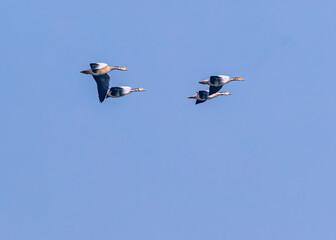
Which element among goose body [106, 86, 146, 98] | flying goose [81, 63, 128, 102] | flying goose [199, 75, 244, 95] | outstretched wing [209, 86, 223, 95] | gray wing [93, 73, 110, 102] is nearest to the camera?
flying goose [81, 63, 128, 102]

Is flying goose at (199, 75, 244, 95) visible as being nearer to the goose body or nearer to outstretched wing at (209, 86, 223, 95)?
outstretched wing at (209, 86, 223, 95)

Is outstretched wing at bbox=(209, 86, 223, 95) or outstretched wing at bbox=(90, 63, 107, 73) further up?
outstretched wing at bbox=(90, 63, 107, 73)

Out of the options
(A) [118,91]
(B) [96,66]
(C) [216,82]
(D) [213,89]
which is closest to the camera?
(B) [96,66]

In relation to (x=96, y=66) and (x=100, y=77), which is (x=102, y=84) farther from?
(x=96, y=66)

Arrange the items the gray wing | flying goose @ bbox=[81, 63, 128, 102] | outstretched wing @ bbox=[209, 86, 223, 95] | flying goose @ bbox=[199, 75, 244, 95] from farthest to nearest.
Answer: outstretched wing @ bbox=[209, 86, 223, 95] → flying goose @ bbox=[199, 75, 244, 95] → the gray wing → flying goose @ bbox=[81, 63, 128, 102]

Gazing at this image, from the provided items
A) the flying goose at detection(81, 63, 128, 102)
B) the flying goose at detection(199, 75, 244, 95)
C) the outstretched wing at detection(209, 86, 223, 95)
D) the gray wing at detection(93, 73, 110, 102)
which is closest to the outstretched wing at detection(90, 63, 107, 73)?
the flying goose at detection(81, 63, 128, 102)

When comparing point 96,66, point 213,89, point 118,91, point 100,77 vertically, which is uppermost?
point 96,66

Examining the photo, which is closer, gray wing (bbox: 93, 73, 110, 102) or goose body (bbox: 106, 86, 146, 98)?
gray wing (bbox: 93, 73, 110, 102)

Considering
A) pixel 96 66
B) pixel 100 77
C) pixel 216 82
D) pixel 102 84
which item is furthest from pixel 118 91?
pixel 216 82

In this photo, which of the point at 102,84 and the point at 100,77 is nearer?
the point at 102,84

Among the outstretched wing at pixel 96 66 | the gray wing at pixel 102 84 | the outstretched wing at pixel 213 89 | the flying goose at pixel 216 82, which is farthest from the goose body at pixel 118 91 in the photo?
the outstretched wing at pixel 213 89

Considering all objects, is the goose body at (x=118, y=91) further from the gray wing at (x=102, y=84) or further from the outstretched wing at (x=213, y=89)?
the outstretched wing at (x=213, y=89)

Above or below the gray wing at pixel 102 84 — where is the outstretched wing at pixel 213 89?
above

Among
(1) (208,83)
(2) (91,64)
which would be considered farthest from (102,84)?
(1) (208,83)
